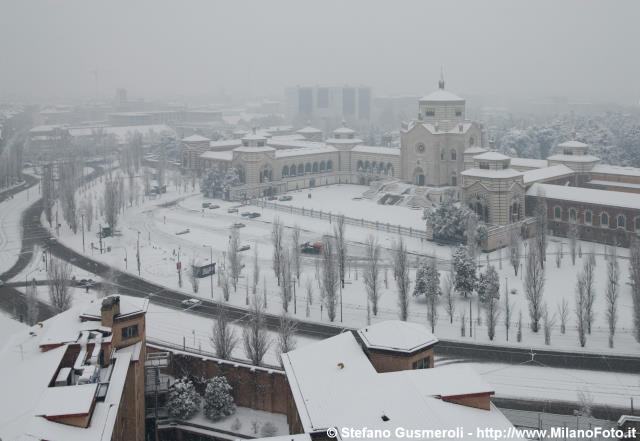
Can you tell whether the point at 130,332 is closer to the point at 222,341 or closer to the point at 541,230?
the point at 222,341

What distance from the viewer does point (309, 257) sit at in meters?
42.8

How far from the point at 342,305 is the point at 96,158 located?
72149 millimetres

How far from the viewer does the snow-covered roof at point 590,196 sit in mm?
43844

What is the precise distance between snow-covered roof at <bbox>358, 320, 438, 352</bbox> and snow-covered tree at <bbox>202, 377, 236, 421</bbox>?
524 centimetres

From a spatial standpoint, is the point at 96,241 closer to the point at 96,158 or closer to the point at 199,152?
the point at 199,152

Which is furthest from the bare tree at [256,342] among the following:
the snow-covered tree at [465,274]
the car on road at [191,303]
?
the snow-covered tree at [465,274]

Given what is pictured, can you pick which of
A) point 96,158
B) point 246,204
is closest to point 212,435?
point 246,204

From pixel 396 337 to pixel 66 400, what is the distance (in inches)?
385

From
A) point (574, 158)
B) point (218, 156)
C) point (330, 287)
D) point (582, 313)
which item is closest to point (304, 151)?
point (218, 156)

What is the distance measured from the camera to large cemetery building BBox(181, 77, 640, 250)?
44.9 m

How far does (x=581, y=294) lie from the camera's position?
94.9ft

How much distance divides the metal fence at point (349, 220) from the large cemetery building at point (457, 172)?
13.4 ft

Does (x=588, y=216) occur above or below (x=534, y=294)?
above

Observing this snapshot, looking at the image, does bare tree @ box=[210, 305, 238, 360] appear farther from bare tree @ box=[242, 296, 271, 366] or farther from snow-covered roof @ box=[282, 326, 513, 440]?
snow-covered roof @ box=[282, 326, 513, 440]
